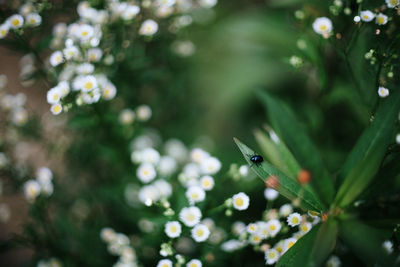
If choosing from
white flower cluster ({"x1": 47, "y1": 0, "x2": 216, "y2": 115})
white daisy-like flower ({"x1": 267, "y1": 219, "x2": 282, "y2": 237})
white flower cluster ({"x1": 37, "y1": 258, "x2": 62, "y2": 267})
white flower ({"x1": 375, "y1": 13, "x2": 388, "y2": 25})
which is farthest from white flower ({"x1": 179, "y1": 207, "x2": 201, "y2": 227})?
white flower ({"x1": 375, "y1": 13, "x2": 388, "y2": 25})

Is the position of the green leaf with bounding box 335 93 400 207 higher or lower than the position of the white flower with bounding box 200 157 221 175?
lower

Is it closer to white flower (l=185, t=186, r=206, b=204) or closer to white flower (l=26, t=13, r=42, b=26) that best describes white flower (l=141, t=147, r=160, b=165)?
white flower (l=185, t=186, r=206, b=204)

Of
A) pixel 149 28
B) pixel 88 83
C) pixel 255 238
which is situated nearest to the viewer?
pixel 255 238

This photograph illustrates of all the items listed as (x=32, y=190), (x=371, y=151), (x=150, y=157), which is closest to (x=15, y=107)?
(x=32, y=190)

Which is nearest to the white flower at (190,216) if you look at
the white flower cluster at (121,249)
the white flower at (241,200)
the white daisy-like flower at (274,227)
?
the white flower at (241,200)

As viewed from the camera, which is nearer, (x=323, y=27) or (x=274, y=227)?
(x=274, y=227)

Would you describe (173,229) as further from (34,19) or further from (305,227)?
(34,19)
